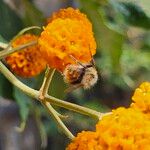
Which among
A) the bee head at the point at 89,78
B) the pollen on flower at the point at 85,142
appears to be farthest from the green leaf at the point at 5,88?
the pollen on flower at the point at 85,142

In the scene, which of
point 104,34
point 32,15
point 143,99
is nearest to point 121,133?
point 143,99

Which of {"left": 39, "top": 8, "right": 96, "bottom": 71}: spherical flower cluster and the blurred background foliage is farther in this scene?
the blurred background foliage

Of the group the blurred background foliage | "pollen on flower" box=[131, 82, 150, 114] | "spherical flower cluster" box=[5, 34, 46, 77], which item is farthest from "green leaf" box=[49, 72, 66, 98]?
"pollen on flower" box=[131, 82, 150, 114]

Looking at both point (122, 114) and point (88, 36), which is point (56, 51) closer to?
point (88, 36)

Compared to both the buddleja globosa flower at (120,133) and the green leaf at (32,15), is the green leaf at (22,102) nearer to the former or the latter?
the green leaf at (32,15)

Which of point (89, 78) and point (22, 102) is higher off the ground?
point (89, 78)

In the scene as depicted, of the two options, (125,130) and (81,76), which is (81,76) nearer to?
(81,76)

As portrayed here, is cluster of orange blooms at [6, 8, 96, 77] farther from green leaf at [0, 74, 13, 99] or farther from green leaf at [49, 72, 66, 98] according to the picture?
green leaf at [0, 74, 13, 99]
